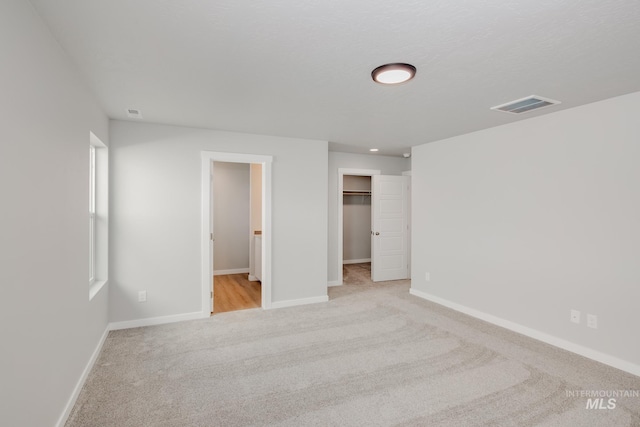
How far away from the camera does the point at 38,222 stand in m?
1.76

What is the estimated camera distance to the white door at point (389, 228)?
20.0 feet

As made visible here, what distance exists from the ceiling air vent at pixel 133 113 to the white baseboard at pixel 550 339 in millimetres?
4701

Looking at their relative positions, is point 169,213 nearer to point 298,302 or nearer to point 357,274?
point 298,302

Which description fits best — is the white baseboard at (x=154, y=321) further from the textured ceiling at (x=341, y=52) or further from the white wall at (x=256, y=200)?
the textured ceiling at (x=341, y=52)

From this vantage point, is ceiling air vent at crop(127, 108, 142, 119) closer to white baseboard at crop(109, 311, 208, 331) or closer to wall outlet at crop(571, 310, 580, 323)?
white baseboard at crop(109, 311, 208, 331)

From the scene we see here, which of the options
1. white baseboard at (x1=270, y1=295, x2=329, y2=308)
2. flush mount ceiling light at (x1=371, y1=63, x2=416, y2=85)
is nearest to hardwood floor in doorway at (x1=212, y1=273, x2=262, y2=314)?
white baseboard at (x1=270, y1=295, x2=329, y2=308)

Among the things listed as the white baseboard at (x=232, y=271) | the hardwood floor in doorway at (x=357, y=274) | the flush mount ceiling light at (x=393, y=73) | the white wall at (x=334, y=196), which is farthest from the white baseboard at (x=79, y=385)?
the hardwood floor in doorway at (x=357, y=274)

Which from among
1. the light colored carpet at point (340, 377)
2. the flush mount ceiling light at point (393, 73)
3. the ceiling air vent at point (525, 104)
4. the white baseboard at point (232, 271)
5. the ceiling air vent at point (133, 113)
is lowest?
the light colored carpet at point (340, 377)

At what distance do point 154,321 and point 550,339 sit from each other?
4.54 meters

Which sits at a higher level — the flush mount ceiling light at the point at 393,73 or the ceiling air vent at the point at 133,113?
the ceiling air vent at the point at 133,113

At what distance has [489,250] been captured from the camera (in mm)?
4152

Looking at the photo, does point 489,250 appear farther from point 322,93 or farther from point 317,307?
point 322,93

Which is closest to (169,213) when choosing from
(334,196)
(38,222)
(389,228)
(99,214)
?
(99,214)

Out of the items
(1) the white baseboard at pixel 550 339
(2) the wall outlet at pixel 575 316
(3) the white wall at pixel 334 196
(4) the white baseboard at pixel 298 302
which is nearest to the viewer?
(1) the white baseboard at pixel 550 339
